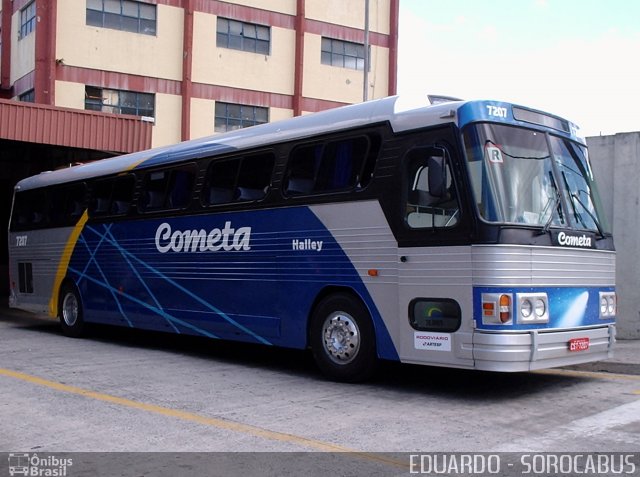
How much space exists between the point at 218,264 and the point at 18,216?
25.9 feet

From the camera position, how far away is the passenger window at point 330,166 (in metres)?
9.23

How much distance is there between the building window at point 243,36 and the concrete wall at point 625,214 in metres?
22.3

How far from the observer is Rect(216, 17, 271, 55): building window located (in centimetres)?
3278

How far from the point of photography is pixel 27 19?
2988 cm

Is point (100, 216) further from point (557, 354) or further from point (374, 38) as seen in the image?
point (374, 38)

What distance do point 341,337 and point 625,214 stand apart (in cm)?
656

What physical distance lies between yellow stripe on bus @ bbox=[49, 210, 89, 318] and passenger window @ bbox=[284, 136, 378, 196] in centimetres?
604

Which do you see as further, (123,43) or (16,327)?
(123,43)

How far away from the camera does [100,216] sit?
14.1 meters

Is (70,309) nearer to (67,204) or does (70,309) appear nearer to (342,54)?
(67,204)

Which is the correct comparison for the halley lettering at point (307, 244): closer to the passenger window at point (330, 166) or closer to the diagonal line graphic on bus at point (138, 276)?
the passenger window at point (330, 166)

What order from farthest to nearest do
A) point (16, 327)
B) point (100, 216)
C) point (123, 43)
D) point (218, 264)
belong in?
point (123, 43)
point (16, 327)
point (100, 216)
point (218, 264)

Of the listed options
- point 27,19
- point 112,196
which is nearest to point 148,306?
point 112,196

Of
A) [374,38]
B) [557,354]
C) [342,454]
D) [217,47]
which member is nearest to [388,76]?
[374,38]
